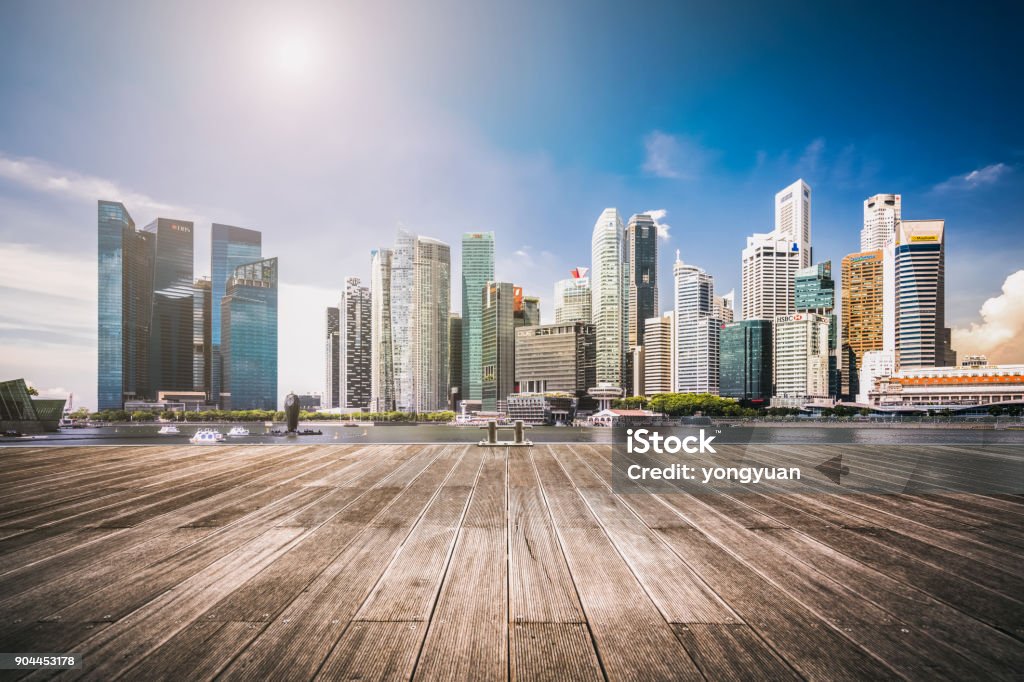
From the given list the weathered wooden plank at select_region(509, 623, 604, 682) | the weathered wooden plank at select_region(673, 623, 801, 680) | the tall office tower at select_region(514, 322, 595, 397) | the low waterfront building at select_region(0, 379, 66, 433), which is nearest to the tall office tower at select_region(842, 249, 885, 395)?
the tall office tower at select_region(514, 322, 595, 397)

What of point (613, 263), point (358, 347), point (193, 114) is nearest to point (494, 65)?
point (193, 114)

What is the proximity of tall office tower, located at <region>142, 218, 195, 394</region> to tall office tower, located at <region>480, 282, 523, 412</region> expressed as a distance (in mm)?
90443

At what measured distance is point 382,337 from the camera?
17062 cm

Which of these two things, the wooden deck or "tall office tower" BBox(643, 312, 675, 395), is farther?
"tall office tower" BBox(643, 312, 675, 395)

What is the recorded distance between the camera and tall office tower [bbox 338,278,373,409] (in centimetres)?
18450

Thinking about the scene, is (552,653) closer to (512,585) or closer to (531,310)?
(512,585)

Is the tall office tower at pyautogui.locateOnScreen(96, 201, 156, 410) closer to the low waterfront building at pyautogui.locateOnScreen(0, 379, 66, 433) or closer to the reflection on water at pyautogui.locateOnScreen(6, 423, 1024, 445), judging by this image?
the reflection on water at pyautogui.locateOnScreen(6, 423, 1024, 445)

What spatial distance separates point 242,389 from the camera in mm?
142125

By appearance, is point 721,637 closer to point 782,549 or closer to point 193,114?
point 782,549

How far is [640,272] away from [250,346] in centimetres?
14681

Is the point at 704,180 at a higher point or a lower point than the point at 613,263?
lower

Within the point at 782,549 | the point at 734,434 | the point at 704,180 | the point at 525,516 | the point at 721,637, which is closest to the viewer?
the point at 721,637

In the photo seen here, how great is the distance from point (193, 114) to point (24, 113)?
4179mm

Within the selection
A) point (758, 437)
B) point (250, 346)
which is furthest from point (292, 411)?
point (250, 346)
